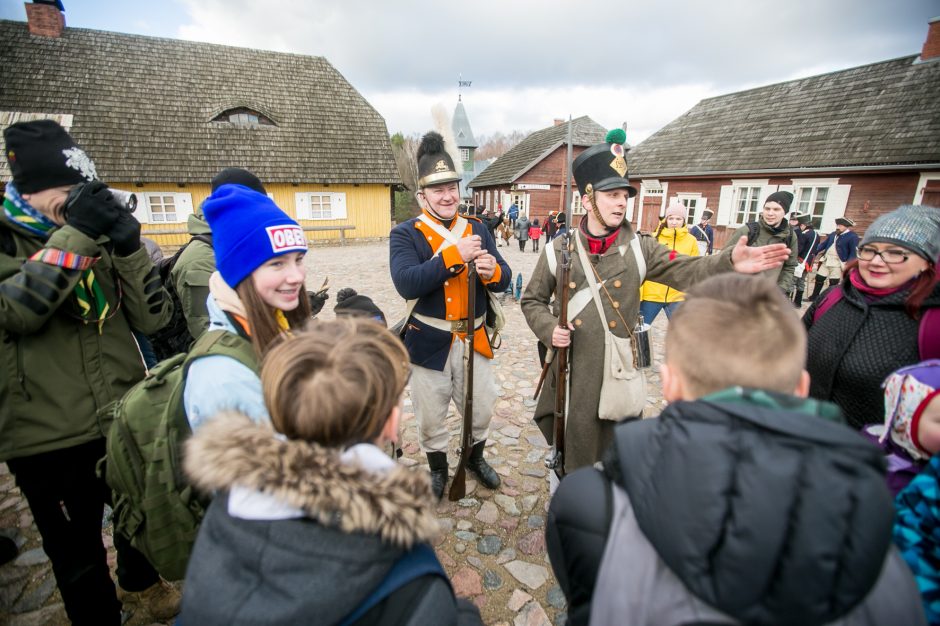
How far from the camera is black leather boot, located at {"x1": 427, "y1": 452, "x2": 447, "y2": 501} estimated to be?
310cm

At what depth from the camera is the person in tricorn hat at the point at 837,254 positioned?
8.16m

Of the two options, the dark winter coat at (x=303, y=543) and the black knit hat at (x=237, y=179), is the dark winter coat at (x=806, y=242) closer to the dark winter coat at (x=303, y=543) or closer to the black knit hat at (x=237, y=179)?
the black knit hat at (x=237, y=179)

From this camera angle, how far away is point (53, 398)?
1779 mm

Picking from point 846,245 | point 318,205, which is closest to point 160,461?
point 846,245

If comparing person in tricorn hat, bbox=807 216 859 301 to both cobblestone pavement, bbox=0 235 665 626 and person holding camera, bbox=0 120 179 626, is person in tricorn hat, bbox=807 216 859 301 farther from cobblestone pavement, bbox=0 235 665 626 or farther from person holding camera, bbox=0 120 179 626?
person holding camera, bbox=0 120 179 626

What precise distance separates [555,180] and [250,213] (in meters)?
27.9

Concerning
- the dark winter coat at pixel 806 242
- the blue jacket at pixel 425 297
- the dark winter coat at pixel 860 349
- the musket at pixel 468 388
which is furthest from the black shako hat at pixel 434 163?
the dark winter coat at pixel 806 242

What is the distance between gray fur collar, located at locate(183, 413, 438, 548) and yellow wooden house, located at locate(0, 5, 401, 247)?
18.5 meters

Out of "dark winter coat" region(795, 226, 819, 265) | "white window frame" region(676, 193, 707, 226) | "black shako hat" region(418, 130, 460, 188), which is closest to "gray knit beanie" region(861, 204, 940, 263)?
"black shako hat" region(418, 130, 460, 188)

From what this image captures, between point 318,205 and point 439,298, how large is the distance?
58.4 ft

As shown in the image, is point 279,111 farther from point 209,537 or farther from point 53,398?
point 209,537

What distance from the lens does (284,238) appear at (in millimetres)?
1671

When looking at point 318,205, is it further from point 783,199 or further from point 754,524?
point 754,524

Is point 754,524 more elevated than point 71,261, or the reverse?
point 71,261
